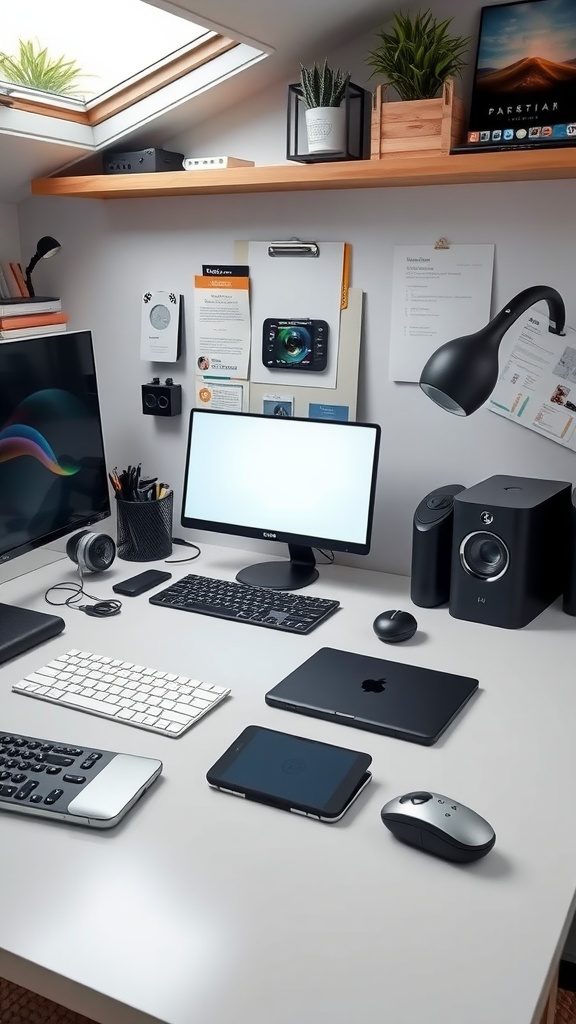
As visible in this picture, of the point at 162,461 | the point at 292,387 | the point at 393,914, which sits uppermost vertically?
the point at 292,387

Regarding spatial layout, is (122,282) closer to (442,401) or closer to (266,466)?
(266,466)

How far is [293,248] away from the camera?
1.83 metres

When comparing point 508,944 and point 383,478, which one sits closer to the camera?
point 508,944

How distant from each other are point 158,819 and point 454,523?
0.80 metres

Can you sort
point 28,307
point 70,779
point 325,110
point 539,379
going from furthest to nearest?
point 28,307 < point 539,379 < point 325,110 < point 70,779

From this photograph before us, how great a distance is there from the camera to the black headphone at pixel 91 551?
179 cm

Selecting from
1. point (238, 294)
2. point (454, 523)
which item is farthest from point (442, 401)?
point (238, 294)

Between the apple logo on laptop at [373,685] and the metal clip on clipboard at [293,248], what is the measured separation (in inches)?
36.6

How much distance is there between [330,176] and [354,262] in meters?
0.24

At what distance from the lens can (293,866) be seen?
94 cm

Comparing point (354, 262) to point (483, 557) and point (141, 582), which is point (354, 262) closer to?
point (483, 557)

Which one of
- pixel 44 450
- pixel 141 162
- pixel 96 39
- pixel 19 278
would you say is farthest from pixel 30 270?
pixel 44 450

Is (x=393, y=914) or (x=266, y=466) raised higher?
(x=266, y=466)

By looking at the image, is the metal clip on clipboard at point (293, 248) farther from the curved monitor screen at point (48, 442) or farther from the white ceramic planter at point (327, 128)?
the curved monitor screen at point (48, 442)
